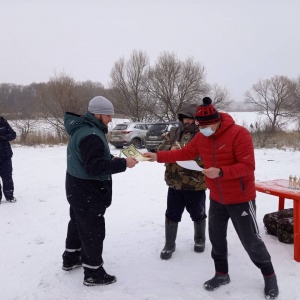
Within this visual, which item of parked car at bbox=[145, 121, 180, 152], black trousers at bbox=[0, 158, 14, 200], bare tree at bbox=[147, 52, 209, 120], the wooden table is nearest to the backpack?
the wooden table

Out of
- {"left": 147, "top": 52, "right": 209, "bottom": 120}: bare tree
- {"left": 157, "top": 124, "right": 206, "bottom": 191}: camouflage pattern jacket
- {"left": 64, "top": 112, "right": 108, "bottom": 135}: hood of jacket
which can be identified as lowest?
{"left": 157, "top": 124, "right": 206, "bottom": 191}: camouflage pattern jacket

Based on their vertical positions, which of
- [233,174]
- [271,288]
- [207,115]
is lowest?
[271,288]

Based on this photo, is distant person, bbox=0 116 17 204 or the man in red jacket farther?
distant person, bbox=0 116 17 204

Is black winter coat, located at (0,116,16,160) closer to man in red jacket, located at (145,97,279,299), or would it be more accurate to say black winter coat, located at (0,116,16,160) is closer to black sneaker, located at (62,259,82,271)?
black sneaker, located at (62,259,82,271)

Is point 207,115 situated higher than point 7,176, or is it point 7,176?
point 207,115

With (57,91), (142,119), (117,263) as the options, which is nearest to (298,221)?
(117,263)

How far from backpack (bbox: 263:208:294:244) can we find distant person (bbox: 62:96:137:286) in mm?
2176

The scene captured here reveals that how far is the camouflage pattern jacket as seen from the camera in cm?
359

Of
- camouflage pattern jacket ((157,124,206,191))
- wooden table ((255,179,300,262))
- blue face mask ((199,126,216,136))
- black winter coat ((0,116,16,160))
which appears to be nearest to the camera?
blue face mask ((199,126,216,136))

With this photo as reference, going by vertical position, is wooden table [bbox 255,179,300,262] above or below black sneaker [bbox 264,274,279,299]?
above

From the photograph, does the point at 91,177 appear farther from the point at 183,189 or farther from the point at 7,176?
the point at 7,176

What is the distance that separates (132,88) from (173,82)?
3864 mm

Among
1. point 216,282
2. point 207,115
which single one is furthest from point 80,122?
point 216,282

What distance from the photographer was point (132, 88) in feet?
95.4
